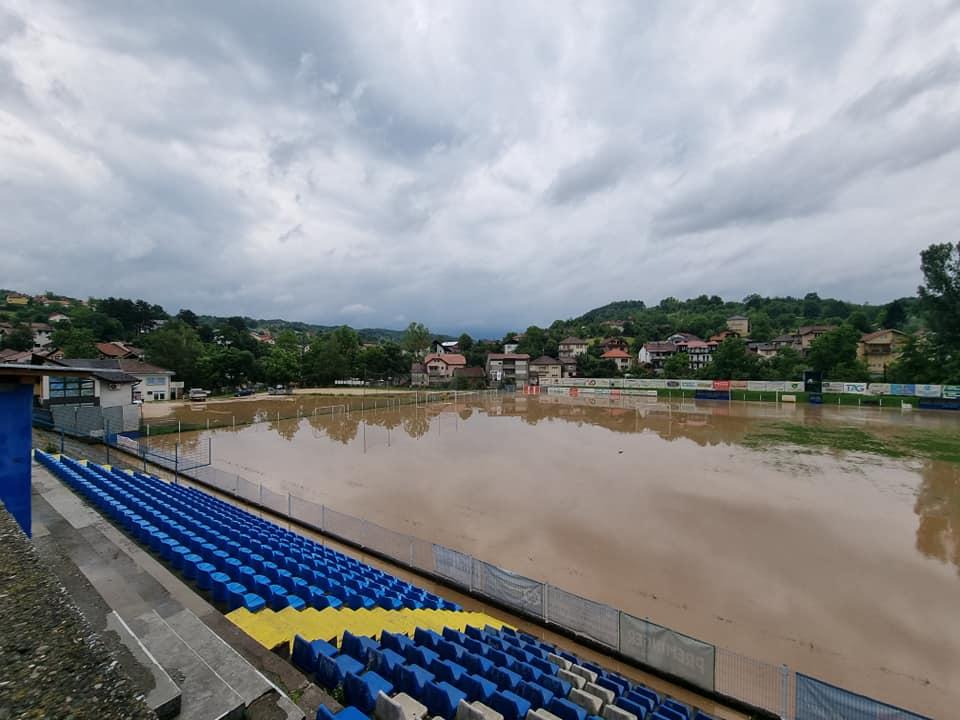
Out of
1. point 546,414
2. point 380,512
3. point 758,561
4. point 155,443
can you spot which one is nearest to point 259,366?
point 155,443

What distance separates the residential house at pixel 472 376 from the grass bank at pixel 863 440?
40138 mm

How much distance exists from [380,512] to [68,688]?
13607 mm

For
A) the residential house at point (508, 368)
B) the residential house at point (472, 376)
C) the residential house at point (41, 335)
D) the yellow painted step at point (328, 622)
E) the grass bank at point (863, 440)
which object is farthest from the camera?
the residential house at point (508, 368)

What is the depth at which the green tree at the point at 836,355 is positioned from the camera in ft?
156

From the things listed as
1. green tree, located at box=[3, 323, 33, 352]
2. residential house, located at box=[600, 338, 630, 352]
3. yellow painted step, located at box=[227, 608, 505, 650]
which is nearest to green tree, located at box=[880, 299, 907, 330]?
residential house, located at box=[600, 338, 630, 352]

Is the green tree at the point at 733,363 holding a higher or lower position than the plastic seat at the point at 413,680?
higher

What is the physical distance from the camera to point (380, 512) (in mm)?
14578

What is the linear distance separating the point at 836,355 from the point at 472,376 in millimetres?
47112

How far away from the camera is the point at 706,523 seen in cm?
1361

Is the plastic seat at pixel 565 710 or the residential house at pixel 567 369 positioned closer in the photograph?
the plastic seat at pixel 565 710

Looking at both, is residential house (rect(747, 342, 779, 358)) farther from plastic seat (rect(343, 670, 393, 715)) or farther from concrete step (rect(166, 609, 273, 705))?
concrete step (rect(166, 609, 273, 705))

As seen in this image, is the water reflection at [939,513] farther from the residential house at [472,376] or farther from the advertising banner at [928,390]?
the residential house at [472,376]

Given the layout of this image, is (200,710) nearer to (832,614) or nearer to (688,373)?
(832,614)

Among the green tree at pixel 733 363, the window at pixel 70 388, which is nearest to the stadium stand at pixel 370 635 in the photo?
the window at pixel 70 388
